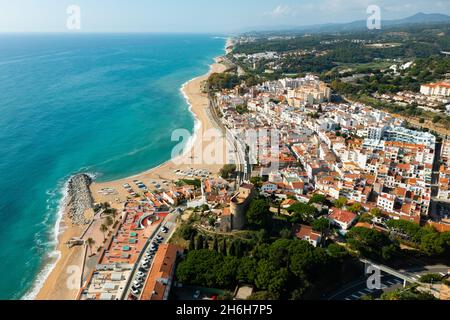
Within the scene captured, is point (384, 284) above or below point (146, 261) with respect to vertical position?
below

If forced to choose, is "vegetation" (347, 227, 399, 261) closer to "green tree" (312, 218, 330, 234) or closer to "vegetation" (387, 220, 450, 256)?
"vegetation" (387, 220, 450, 256)

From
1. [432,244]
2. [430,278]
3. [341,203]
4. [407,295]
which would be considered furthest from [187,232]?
[432,244]

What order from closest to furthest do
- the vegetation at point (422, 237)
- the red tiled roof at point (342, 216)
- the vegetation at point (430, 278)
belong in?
the vegetation at point (430, 278), the vegetation at point (422, 237), the red tiled roof at point (342, 216)

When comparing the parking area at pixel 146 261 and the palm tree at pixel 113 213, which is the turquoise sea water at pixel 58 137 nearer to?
the palm tree at pixel 113 213

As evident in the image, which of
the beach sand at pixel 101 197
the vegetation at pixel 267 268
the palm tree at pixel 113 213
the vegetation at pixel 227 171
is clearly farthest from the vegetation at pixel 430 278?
the palm tree at pixel 113 213

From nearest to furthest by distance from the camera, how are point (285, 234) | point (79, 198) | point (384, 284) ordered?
1. point (384, 284)
2. point (285, 234)
3. point (79, 198)

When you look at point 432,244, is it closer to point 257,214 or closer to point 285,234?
point 285,234
